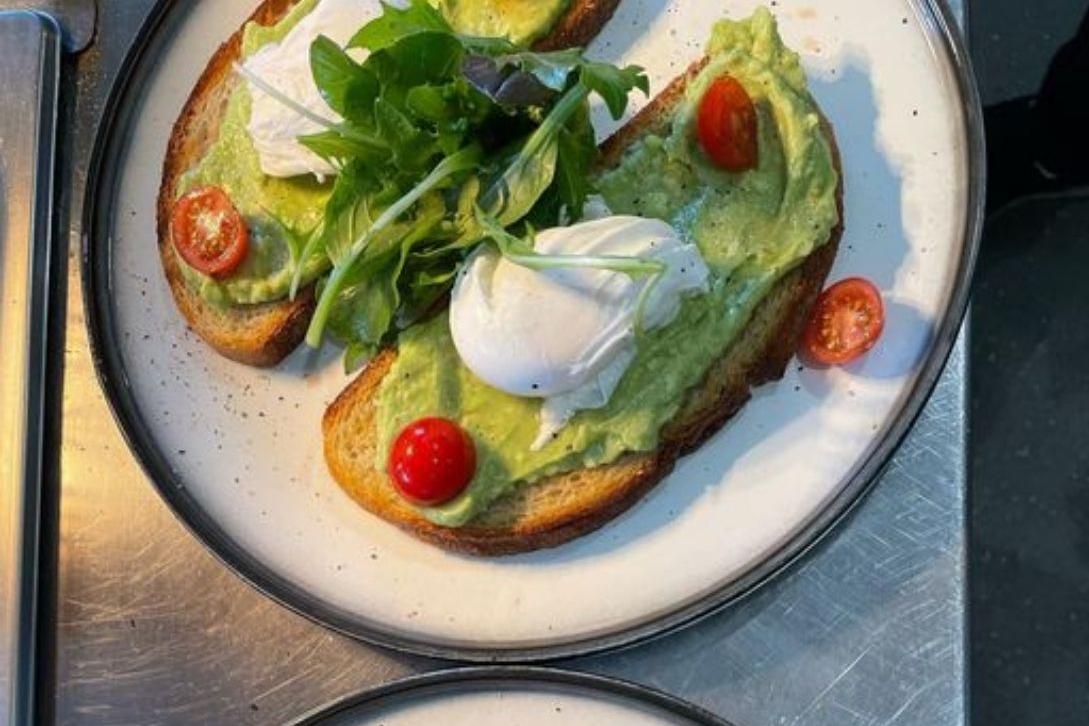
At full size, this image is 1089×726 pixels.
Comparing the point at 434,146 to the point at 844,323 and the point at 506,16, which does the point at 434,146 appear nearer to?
the point at 506,16

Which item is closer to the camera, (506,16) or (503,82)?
(503,82)

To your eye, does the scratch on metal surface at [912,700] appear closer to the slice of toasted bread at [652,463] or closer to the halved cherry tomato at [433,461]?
the slice of toasted bread at [652,463]

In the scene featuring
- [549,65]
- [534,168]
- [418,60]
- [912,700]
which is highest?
[418,60]

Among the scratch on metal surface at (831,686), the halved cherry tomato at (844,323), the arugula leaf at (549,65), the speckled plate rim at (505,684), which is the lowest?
the scratch on metal surface at (831,686)

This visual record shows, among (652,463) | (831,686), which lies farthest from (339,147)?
(831,686)

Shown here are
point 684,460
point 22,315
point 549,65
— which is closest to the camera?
point 549,65

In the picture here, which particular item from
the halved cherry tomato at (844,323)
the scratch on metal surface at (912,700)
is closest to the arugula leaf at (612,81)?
the halved cherry tomato at (844,323)

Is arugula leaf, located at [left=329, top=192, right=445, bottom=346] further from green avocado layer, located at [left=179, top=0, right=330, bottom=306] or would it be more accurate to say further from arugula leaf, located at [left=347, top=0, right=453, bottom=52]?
arugula leaf, located at [left=347, top=0, right=453, bottom=52]
